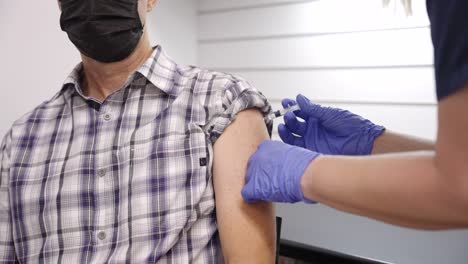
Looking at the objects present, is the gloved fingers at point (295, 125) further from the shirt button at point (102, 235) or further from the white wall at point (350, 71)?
the white wall at point (350, 71)

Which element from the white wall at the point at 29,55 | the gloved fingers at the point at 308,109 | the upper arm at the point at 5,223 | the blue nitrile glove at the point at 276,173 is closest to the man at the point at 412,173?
the blue nitrile glove at the point at 276,173

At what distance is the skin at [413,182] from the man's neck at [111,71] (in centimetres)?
71

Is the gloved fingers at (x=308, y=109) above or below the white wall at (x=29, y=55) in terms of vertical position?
below

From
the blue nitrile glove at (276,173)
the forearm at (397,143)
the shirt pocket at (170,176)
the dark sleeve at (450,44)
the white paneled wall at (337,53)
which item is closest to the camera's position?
the dark sleeve at (450,44)

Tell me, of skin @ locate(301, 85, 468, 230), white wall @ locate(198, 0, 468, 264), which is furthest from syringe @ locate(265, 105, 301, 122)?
white wall @ locate(198, 0, 468, 264)

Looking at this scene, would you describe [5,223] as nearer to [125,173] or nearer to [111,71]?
[125,173]

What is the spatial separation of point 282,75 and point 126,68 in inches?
69.3

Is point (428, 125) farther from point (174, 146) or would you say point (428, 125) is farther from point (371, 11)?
point (174, 146)

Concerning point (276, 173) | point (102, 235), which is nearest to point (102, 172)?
point (102, 235)

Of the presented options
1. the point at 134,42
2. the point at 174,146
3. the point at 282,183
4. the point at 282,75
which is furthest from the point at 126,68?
the point at 282,75

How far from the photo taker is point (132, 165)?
3.58 feet

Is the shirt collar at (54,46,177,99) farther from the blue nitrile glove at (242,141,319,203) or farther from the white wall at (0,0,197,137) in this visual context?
the white wall at (0,0,197,137)

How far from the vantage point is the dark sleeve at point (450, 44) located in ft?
1.89

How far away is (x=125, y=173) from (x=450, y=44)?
847 millimetres
